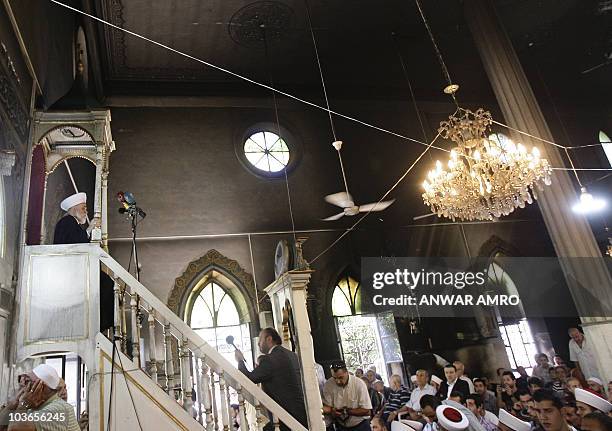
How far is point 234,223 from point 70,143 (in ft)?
11.8

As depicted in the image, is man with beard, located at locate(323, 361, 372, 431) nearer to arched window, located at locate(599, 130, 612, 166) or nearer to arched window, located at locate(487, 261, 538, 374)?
arched window, located at locate(487, 261, 538, 374)

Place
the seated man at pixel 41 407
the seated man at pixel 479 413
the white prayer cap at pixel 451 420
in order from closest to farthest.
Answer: the seated man at pixel 41 407
the white prayer cap at pixel 451 420
the seated man at pixel 479 413

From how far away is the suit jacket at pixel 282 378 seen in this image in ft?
12.2

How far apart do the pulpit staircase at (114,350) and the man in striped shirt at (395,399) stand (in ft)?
12.1

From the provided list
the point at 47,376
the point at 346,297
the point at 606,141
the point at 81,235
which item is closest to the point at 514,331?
the point at 346,297

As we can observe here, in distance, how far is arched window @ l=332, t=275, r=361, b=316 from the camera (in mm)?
7984

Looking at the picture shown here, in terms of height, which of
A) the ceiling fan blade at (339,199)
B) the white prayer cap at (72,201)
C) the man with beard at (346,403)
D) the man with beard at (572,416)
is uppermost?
the ceiling fan blade at (339,199)

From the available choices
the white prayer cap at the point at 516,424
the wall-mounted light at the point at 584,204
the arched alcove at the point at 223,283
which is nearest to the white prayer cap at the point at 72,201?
the arched alcove at the point at 223,283

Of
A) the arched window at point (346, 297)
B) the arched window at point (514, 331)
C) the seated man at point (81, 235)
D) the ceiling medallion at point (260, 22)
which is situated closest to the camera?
the seated man at point (81, 235)

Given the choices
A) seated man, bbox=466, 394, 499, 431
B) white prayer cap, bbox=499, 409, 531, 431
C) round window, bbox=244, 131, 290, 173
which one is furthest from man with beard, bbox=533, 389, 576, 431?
round window, bbox=244, 131, 290, 173

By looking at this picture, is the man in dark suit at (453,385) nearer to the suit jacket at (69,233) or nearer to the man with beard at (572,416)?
the man with beard at (572,416)

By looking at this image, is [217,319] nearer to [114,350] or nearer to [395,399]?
[395,399]

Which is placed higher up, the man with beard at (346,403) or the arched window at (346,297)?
the arched window at (346,297)

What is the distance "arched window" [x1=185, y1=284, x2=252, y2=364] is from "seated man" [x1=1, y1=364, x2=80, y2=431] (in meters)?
4.60
